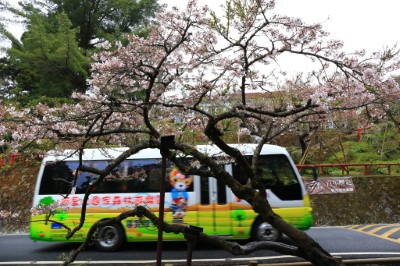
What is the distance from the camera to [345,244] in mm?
8320

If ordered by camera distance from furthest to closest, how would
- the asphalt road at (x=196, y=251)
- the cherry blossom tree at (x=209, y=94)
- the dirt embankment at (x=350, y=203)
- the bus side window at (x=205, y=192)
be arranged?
the dirt embankment at (x=350, y=203) → the bus side window at (x=205, y=192) → the asphalt road at (x=196, y=251) → the cherry blossom tree at (x=209, y=94)

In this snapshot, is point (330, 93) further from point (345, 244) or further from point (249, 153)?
point (345, 244)

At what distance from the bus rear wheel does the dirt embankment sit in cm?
634

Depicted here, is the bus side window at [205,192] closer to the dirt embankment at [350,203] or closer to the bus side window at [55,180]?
the bus side window at [55,180]

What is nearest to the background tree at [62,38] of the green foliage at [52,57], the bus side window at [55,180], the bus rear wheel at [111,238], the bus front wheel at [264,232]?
the green foliage at [52,57]

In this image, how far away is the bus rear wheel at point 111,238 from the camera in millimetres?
8703

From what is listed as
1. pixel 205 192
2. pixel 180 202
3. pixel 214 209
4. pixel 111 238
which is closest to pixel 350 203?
pixel 214 209

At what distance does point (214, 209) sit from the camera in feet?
28.1

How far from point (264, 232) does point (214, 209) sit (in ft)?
4.20

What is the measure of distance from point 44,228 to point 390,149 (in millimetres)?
17179

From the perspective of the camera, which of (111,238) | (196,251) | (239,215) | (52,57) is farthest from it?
(52,57)

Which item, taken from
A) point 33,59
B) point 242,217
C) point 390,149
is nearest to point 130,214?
point 242,217

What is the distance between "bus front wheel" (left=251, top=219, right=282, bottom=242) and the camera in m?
8.37

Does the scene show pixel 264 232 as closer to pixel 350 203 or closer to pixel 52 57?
pixel 350 203
